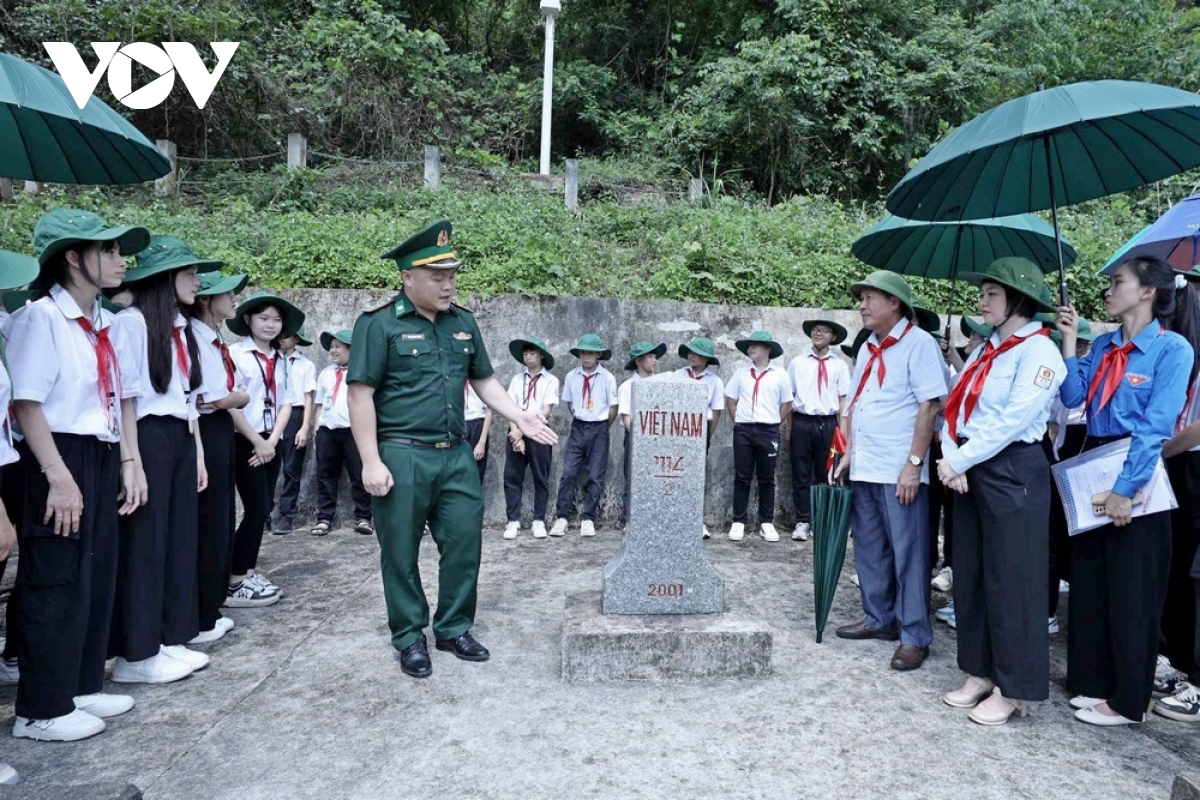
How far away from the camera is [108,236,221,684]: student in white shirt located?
12.5 ft

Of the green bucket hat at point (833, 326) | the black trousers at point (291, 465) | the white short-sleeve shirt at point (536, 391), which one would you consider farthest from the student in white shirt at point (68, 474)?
the green bucket hat at point (833, 326)

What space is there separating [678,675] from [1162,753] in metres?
2.06

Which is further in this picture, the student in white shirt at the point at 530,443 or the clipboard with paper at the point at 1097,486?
the student in white shirt at the point at 530,443

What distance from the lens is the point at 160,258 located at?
13.1 feet

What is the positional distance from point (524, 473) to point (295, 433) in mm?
2204

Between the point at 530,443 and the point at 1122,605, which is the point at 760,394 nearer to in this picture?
the point at 530,443

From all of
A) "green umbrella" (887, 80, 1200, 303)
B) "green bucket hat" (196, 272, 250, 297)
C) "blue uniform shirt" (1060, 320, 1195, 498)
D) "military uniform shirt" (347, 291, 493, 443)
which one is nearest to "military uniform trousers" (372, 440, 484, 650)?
"military uniform shirt" (347, 291, 493, 443)

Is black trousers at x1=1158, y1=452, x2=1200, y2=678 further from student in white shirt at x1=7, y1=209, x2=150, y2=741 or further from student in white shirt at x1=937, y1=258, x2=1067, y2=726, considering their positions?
student in white shirt at x1=7, y1=209, x2=150, y2=741

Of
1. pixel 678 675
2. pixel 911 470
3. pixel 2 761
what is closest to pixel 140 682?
pixel 2 761

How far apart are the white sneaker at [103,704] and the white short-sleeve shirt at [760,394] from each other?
5526 mm

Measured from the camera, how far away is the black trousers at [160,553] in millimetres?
3818

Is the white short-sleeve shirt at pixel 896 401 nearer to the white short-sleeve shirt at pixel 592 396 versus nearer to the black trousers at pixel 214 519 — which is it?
the white short-sleeve shirt at pixel 592 396

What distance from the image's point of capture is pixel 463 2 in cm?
1855

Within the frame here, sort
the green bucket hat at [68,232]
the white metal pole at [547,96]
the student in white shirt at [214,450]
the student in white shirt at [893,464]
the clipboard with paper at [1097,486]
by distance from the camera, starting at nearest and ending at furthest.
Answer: the green bucket hat at [68,232]
the clipboard with paper at [1097,486]
the student in white shirt at [893,464]
the student in white shirt at [214,450]
the white metal pole at [547,96]
